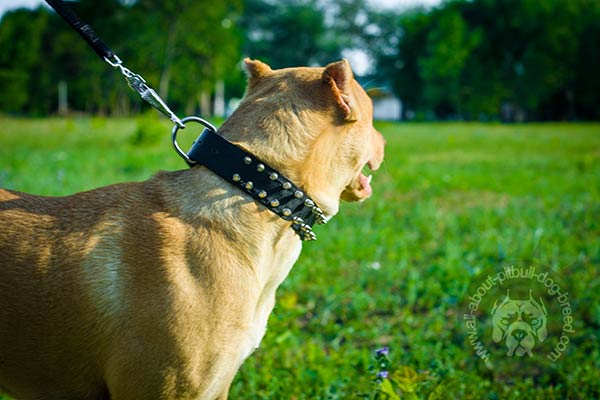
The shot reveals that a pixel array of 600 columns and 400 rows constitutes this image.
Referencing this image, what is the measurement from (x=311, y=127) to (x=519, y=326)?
2.19 meters

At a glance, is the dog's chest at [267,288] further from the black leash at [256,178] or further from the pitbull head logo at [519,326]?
the pitbull head logo at [519,326]

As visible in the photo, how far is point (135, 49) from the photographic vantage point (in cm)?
3866

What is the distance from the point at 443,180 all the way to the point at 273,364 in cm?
672

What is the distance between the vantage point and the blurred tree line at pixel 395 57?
38.1 metres

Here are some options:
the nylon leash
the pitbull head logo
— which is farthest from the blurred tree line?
the nylon leash

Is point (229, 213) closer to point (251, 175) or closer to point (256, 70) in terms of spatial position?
point (251, 175)

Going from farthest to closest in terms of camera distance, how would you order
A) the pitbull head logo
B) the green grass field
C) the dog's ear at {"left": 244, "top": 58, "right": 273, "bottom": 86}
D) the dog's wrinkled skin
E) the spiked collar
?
the pitbull head logo
the green grass field
the dog's ear at {"left": 244, "top": 58, "right": 273, "bottom": 86}
the spiked collar
the dog's wrinkled skin

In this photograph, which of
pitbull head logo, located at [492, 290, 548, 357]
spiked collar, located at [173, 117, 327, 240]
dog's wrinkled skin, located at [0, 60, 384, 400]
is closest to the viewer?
dog's wrinkled skin, located at [0, 60, 384, 400]

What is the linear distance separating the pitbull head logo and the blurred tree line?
30.7 metres

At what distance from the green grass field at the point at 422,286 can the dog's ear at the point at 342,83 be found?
120 cm

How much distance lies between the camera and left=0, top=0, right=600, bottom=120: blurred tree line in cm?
3806

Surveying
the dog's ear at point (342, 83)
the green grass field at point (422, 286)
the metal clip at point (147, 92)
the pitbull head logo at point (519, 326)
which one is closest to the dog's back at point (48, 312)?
the metal clip at point (147, 92)

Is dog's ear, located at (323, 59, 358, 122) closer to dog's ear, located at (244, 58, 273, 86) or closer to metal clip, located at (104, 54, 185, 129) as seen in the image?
dog's ear, located at (244, 58, 273, 86)

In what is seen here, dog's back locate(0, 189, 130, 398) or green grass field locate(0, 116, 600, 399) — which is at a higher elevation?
dog's back locate(0, 189, 130, 398)
